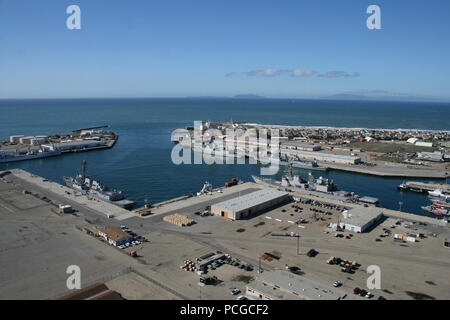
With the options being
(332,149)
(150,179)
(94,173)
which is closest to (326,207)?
(150,179)

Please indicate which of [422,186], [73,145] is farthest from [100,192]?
[422,186]

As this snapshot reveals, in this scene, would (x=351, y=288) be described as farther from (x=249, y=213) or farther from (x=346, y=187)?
(x=346, y=187)

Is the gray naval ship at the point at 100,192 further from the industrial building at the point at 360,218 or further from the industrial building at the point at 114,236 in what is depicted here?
the industrial building at the point at 360,218

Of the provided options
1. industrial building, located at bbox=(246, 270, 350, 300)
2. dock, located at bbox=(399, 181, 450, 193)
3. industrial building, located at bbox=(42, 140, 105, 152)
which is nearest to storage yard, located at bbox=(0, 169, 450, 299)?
industrial building, located at bbox=(246, 270, 350, 300)

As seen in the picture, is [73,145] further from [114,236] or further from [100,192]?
[114,236]

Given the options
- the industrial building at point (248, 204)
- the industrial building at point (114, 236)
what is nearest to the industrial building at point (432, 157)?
the industrial building at point (248, 204)

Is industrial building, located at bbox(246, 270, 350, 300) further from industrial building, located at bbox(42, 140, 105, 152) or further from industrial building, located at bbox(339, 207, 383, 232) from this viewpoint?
industrial building, located at bbox(42, 140, 105, 152)
